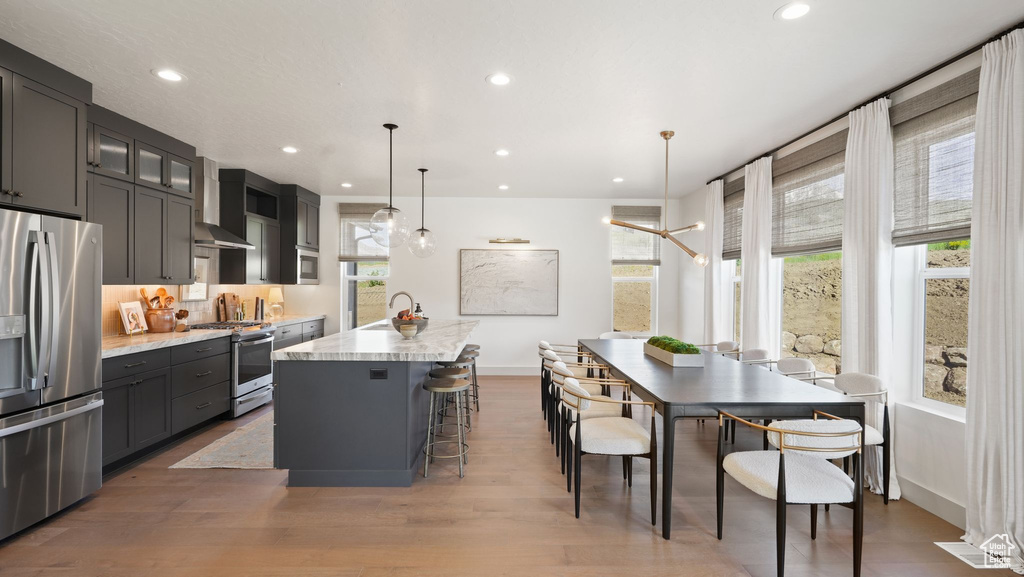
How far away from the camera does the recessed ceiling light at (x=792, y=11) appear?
2.16 meters

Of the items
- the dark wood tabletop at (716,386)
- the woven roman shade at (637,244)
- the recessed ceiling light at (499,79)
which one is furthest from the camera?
Answer: the woven roman shade at (637,244)

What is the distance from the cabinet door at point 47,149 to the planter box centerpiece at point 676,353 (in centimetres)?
421

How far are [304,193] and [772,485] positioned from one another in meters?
6.32

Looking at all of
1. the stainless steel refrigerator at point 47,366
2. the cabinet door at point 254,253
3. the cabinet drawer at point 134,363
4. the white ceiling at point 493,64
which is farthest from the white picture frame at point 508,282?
the stainless steel refrigerator at point 47,366

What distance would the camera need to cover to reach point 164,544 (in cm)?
240

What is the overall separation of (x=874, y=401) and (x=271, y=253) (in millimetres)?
6374

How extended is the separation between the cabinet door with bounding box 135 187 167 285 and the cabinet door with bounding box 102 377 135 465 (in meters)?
0.96

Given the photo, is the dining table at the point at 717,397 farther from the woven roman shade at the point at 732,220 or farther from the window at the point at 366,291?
the window at the point at 366,291

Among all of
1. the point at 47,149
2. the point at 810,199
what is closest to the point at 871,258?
the point at 810,199

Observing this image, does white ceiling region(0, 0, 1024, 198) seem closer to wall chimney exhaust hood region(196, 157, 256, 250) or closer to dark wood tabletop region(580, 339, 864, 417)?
wall chimney exhaust hood region(196, 157, 256, 250)

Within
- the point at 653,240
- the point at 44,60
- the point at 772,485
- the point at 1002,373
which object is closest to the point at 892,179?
Result: the point at 1002,373

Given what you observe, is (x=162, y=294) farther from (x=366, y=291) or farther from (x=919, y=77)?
(x=919, y=77)

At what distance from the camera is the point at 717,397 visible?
2.51 metres

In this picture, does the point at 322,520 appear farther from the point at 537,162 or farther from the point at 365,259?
the point at 365,259
